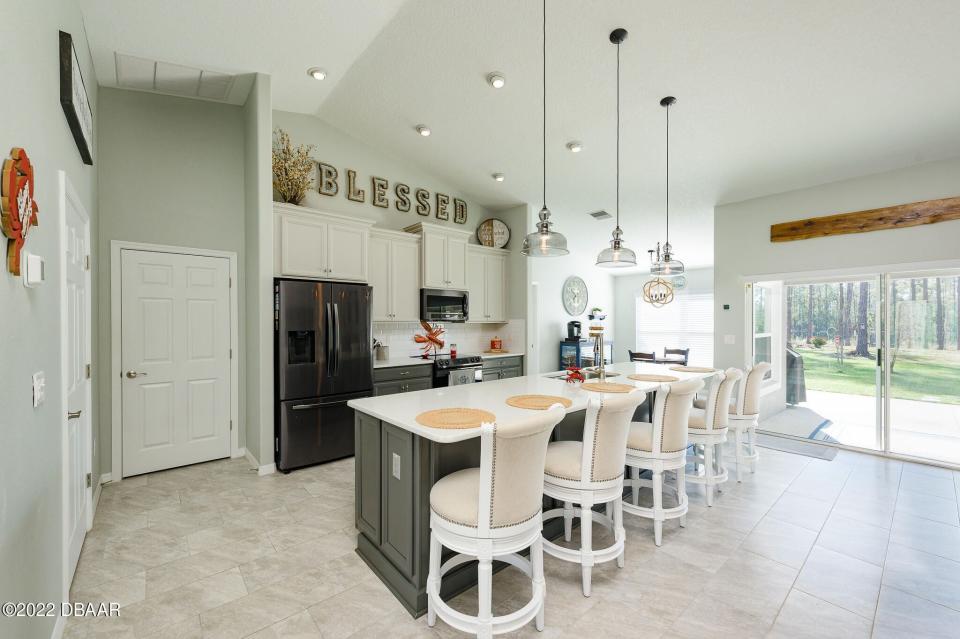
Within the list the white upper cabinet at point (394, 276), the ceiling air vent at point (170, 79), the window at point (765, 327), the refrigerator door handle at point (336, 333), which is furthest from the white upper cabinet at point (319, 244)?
the window at point (765, 327)

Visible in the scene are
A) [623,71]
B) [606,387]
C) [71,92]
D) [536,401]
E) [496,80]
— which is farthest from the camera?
[496,80]

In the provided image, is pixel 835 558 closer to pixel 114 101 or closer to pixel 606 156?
pixel 606 156

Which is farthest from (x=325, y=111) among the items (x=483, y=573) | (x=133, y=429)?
(x=483, y=573)

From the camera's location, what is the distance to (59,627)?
1.81 m

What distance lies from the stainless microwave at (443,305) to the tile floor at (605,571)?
2422 mm

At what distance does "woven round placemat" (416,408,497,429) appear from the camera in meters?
1.92

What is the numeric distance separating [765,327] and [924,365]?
1.38 m

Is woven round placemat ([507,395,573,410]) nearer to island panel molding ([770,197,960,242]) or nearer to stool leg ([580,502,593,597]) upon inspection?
stool leg ([580,502,593,597])

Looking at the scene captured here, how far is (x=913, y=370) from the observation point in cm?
413

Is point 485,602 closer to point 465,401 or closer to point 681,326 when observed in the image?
point 465,401

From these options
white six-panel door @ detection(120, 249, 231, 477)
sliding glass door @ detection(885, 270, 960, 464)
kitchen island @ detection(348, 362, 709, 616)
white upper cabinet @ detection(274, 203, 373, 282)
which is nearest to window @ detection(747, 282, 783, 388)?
sliding glass door @ detection(885, 270, 960, 464)

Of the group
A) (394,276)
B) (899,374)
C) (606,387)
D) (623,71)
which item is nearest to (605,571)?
(606,387)

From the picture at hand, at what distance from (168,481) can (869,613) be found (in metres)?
4.78

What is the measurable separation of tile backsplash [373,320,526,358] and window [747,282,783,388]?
9.35 feet
